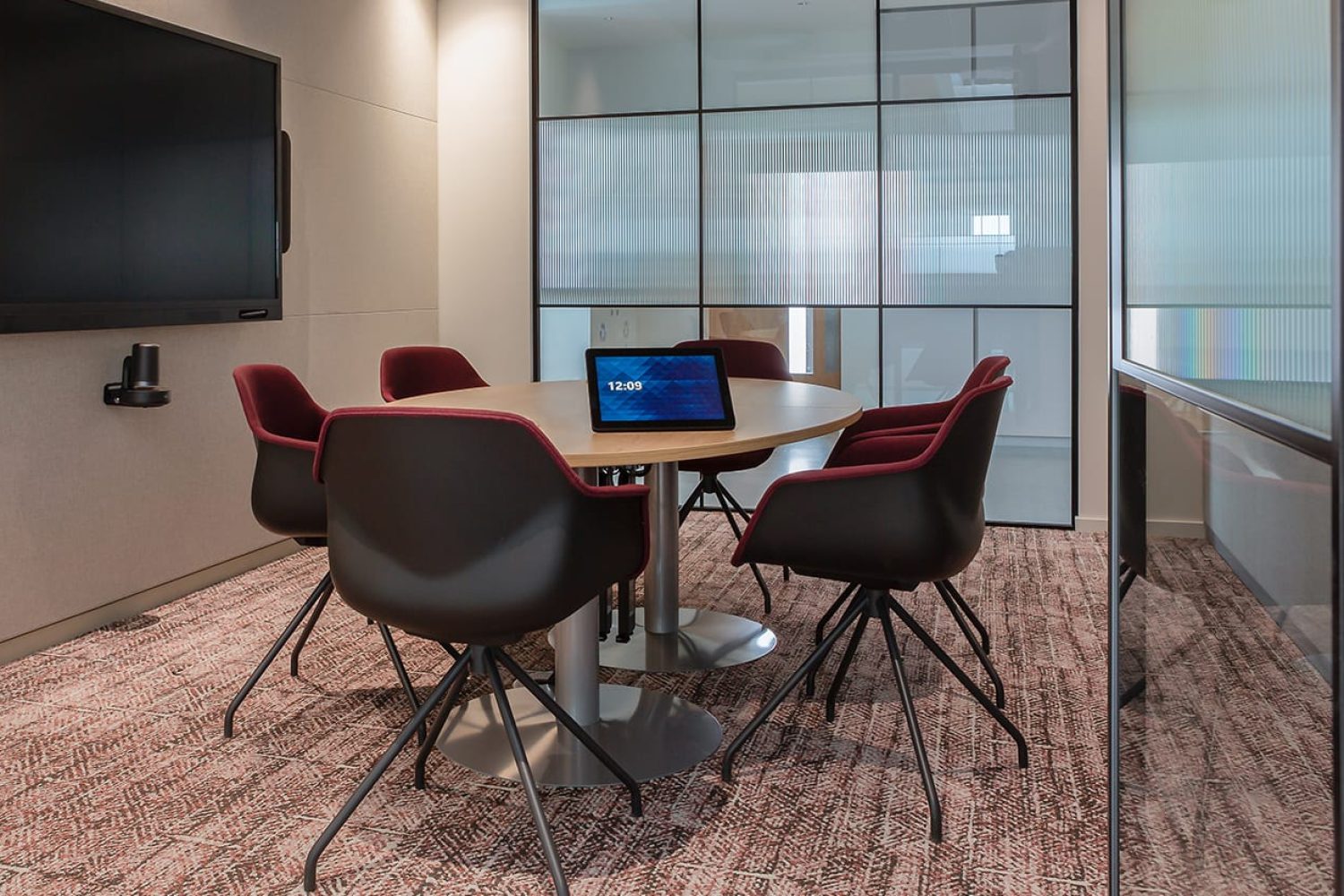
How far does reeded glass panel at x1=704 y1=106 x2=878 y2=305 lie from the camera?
5.77m

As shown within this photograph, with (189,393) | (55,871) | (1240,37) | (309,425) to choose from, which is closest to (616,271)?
(189,393)

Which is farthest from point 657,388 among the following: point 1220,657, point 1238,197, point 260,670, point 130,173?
point 130,173

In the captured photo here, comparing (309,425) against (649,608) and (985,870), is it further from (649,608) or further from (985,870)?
(985,870)

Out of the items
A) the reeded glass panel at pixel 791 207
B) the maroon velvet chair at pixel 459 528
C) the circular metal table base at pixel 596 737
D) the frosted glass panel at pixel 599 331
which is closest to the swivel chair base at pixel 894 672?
the circular metal table base at pixel 596 737

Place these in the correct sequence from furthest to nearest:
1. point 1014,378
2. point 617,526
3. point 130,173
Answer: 1. point 1014,378
2. point 130,173
3. point 617,526

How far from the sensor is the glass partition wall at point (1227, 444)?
0.90 m

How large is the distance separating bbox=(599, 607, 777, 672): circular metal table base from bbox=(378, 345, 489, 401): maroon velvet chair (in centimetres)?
115

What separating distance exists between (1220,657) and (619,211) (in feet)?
16.9

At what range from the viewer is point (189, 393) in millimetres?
4328

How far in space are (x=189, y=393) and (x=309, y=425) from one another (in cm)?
119

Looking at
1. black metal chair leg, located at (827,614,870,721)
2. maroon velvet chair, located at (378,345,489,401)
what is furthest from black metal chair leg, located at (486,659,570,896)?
maroon velvet chair, located at (378,345,489,401)

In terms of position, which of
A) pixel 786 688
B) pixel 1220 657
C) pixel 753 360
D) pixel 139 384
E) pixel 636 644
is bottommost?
pixel 636 644

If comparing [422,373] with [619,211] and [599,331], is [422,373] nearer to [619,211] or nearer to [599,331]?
[599,331]

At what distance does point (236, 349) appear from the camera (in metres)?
4.59
